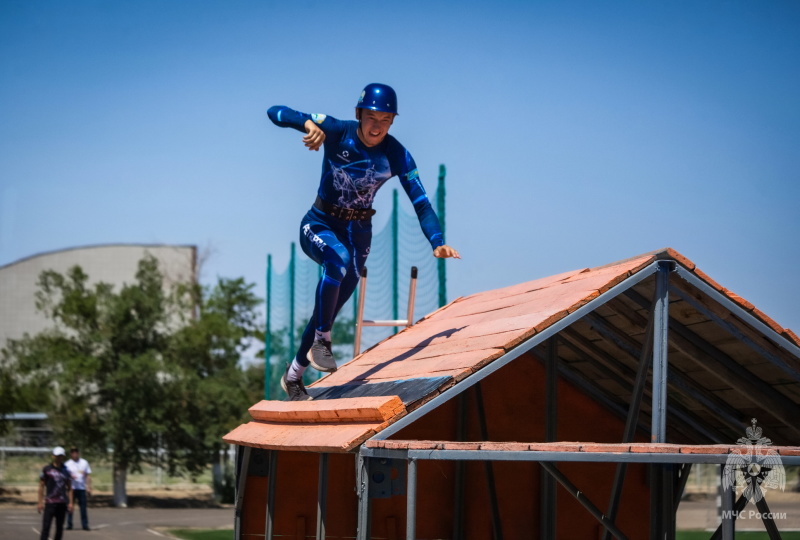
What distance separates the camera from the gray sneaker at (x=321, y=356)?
383 inches

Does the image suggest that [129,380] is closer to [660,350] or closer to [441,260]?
[441,260]

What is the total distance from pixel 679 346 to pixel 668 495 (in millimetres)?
1608

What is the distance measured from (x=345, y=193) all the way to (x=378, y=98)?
3.02 feet

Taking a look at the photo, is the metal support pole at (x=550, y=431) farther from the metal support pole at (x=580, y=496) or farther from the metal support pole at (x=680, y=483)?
the metal support pole at (x=580, y=496)

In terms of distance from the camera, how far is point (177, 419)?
29.5m

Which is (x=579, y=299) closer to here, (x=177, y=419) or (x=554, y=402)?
(x=554, y=402)

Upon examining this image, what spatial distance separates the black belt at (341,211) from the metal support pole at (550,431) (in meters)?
1.97

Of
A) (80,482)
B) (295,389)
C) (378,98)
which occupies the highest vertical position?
(378,98)

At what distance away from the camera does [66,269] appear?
48344 mm

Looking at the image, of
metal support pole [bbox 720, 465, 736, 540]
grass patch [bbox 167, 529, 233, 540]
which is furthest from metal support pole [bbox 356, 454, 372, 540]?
grass patch [bbox 167, 529, 233, 540]

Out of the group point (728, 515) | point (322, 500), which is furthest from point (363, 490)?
point (728, 515)

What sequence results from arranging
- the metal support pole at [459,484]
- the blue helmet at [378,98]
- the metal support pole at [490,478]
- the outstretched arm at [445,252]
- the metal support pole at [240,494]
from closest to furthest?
1. the outstretched arm at [445,252]
2. the blue helmet at [378,98]
3. the metal support pole at [490,478]
4. the metal support pole at [240,494]
5. the metal support pole at [459,484]

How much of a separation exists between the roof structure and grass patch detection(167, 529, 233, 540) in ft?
31.3

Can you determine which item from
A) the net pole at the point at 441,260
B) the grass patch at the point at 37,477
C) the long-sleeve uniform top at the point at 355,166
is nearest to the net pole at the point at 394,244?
the net pole at the point at 441,260
